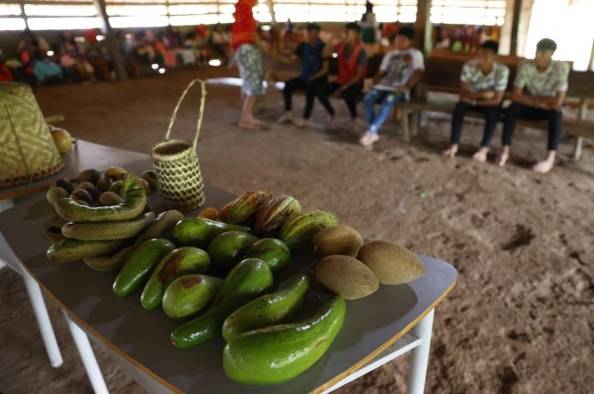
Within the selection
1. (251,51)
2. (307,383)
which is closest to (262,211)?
(307,383)

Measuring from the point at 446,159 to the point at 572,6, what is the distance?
27.2ft

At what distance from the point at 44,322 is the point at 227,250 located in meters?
1.41

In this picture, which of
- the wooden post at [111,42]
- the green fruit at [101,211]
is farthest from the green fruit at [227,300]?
the wooden post at [111,42]

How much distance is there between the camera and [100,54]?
35.9 ft

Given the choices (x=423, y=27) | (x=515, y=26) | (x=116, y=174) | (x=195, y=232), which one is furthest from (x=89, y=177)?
(x=515, y=26)

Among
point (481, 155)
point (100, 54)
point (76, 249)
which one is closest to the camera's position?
point (76, 249)

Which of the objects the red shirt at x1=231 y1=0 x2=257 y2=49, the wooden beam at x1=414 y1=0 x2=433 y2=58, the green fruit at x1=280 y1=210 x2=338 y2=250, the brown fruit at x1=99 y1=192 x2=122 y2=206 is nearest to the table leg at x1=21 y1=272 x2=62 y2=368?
the brown fruit at x1=99 y1=192 x2=122 y2=206

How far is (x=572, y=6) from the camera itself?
10.2 meters

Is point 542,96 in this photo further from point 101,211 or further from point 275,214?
point 101,211

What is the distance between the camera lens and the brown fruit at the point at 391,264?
3.99 ft

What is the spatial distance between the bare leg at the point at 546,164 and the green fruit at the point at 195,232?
3.91 meters

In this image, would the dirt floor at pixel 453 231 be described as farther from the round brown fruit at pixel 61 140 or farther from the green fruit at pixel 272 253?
the green fruit at pixel 272 253

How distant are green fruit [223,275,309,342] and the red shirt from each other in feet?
16.2

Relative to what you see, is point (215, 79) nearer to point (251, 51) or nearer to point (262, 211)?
point (251, 51)
